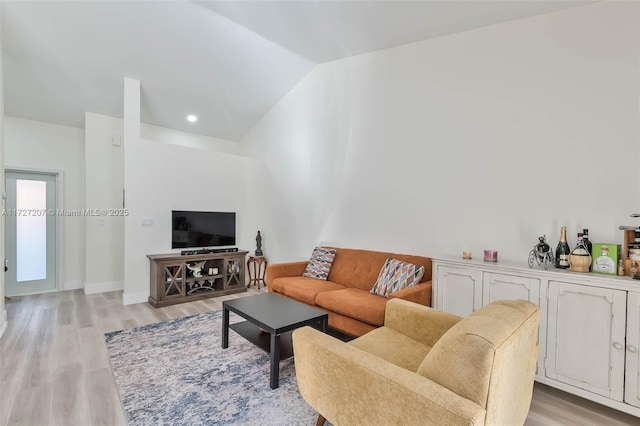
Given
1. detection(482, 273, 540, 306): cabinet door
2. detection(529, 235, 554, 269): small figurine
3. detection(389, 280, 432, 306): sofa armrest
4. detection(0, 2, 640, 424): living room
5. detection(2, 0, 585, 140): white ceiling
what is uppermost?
detection(2, 0, 585, 140): white ceiling

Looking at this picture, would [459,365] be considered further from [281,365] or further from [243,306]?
[243,306]

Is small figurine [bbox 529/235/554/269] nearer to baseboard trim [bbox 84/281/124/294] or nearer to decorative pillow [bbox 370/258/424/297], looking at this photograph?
decorative pillow [bbox 370/258/424/297]

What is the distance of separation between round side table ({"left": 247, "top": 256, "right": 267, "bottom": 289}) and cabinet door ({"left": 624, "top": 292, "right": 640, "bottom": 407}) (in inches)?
167

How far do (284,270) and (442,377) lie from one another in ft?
9.32

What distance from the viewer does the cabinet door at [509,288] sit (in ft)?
6.88

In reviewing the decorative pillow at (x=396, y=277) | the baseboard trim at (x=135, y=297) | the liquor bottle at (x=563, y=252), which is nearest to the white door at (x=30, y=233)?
the baseboard trim at (x=135, y=297)

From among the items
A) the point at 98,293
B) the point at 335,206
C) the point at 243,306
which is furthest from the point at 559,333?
the point at 98,293

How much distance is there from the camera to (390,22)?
111 inches

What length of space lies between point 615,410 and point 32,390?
390 centimetres

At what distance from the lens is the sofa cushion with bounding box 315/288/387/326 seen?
98.7 inches

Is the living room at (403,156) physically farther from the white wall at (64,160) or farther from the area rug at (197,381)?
the area rug at (197,381)

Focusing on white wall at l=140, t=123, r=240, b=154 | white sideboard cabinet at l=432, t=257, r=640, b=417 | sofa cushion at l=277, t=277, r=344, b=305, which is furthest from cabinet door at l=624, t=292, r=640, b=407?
white wall at l=140, t=123, r=240, b=154

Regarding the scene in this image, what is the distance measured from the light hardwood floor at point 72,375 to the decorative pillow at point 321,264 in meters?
1.43

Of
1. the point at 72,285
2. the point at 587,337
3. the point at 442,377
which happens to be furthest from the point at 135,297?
the point at 587,337
